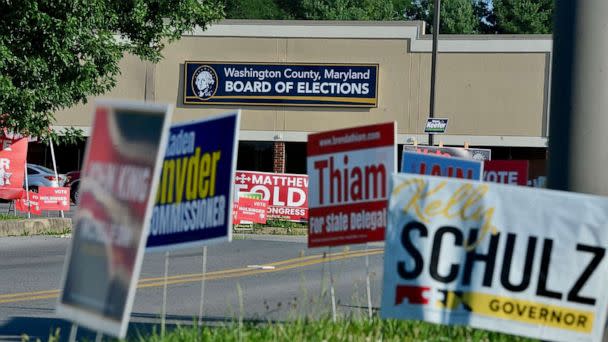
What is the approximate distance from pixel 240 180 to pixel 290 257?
1200 cm

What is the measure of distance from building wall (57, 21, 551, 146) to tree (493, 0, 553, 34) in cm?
3425

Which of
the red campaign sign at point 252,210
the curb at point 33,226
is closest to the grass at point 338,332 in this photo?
the curb at point 33,226

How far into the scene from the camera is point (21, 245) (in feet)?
68.1

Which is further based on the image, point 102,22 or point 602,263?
point 102,22

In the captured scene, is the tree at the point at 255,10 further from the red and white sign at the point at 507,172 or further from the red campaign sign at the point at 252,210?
the red and white sign at the point at 507,172

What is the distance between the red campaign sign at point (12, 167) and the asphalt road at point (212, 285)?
346 centimetres

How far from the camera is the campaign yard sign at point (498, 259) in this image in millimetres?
7023

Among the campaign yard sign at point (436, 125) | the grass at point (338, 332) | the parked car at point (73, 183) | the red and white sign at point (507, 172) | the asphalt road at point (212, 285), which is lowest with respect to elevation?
the parked car at point (73, 183)

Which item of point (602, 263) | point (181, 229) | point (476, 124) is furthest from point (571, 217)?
point (476, 124)

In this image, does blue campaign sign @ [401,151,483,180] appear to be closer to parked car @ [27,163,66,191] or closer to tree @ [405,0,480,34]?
parked car @ [27,163,66,191]

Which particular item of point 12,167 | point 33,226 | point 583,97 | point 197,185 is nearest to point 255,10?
point 12,167

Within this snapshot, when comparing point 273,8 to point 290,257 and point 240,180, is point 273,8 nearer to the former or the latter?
point 240,180

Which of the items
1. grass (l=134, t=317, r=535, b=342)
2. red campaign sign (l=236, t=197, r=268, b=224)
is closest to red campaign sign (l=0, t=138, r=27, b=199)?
red campaign sign (l=236, t=197, r=268, b=224)

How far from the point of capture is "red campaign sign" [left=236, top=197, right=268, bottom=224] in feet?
94.0
